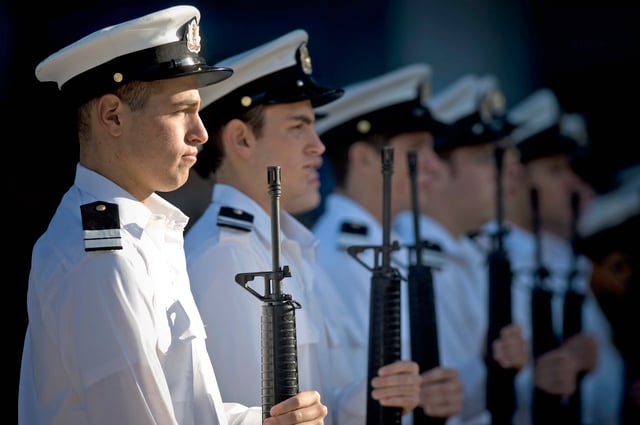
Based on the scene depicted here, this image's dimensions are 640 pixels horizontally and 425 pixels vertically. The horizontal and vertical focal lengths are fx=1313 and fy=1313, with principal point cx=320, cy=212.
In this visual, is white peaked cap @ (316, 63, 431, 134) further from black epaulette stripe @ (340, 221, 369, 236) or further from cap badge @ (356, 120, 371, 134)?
black epaulette stripe @ (340, 221, 369, 236)

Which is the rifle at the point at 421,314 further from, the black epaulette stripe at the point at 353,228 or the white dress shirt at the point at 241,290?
the white dress shirt at the point at 241,290

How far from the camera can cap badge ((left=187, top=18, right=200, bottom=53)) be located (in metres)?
3.87

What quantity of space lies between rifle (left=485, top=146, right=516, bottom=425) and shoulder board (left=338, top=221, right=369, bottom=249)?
3.14 ft

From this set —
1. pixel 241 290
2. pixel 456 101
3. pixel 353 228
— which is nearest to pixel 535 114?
pixel 456 101

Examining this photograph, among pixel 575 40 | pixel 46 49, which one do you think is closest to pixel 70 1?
pixel 46 49

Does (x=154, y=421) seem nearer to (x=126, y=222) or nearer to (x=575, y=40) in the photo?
(x=126, y=222)

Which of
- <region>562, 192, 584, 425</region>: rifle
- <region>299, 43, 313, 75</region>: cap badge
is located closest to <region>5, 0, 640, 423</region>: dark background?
<region>299, 43, 313, 75</region>: cap badge

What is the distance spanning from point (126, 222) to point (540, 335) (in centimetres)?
410

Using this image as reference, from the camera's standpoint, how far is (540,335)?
7.24 meters

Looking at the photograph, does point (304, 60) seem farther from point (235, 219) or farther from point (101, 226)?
point (101, 226)

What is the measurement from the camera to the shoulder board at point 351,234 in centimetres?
577

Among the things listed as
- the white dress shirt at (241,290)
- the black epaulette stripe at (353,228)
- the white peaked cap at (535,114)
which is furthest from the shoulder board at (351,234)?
the white peaked cap at (535,114)

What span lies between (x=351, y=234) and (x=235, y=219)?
58.0 inches

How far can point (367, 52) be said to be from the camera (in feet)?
23.0
